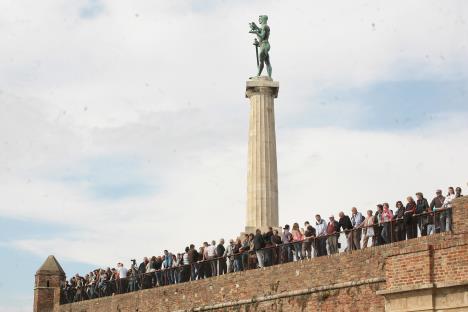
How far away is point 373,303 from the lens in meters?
22.0

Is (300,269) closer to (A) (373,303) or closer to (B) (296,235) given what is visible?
(B) (296,235)

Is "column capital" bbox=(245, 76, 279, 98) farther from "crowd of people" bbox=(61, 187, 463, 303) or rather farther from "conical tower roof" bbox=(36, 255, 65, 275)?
"conical tower roof" bbox=(36, 255, 65, 275)

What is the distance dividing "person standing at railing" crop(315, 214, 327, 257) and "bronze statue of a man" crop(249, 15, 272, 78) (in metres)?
11.2

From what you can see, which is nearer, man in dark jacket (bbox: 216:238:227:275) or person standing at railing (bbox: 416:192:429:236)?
person standing at railing (bbox: 416:192:429:236)

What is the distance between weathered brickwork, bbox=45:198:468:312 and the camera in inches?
758

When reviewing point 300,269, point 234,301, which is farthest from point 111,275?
point 300,269

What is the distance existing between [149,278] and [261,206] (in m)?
4.72

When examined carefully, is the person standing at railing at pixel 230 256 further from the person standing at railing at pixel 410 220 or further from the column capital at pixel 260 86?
the column capital at pixel 260 86

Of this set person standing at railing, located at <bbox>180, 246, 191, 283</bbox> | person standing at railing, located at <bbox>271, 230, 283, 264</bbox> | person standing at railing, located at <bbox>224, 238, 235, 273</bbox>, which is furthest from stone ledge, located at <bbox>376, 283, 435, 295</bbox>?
person standing at railing, located at <bbox>180, 246, 191, 283</bbox>

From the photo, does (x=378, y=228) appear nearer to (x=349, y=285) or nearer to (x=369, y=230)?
(x=369, y=230)

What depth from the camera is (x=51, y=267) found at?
3875 cm

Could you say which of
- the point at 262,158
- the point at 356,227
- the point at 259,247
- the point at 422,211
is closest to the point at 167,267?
the point at 259,247

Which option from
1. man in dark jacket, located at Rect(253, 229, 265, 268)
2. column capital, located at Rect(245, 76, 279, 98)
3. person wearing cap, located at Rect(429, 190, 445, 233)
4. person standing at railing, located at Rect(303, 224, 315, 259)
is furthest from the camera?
column capital, located at Rect(245, 76, 279, 98)

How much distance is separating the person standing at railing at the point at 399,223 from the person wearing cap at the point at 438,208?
30.0 inches
